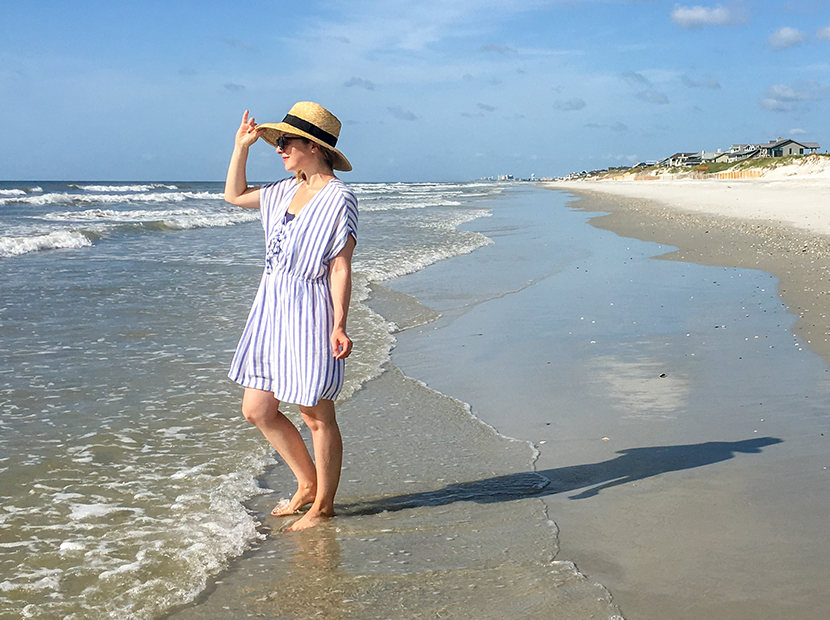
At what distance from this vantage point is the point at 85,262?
42.4 ft

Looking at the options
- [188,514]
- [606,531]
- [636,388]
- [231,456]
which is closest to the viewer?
[606,531]

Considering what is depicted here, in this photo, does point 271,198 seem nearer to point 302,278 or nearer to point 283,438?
point 302,278

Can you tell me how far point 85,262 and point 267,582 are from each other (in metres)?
11.5

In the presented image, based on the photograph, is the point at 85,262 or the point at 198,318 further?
the point at 85,262

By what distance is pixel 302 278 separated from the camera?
3.07 m

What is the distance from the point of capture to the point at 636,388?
203 inches

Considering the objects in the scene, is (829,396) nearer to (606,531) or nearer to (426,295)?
(606,531)

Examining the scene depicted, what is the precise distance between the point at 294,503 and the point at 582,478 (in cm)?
137

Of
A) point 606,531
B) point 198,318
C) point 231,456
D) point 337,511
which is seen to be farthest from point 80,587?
point 198,318

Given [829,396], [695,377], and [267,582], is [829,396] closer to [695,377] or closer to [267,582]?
[695,377]

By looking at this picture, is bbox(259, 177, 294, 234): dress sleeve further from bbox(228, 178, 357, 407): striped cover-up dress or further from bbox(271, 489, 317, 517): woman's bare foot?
bbox(271, 489, 317, 517): woman's bare foot

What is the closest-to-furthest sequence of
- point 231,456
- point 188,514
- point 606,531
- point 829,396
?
point 606,531 → point 188,514 → point 231,456 → point 829,396

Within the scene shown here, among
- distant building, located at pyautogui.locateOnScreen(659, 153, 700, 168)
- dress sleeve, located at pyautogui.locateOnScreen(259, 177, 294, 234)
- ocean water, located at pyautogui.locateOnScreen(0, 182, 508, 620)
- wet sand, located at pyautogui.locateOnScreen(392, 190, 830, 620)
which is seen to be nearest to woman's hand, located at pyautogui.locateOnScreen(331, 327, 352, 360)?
dress sleeve, located at pyautogui.locateOnScreen(259, 177, 294, 234)

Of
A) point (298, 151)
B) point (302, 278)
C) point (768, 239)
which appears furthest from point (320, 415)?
point (768, 239)
